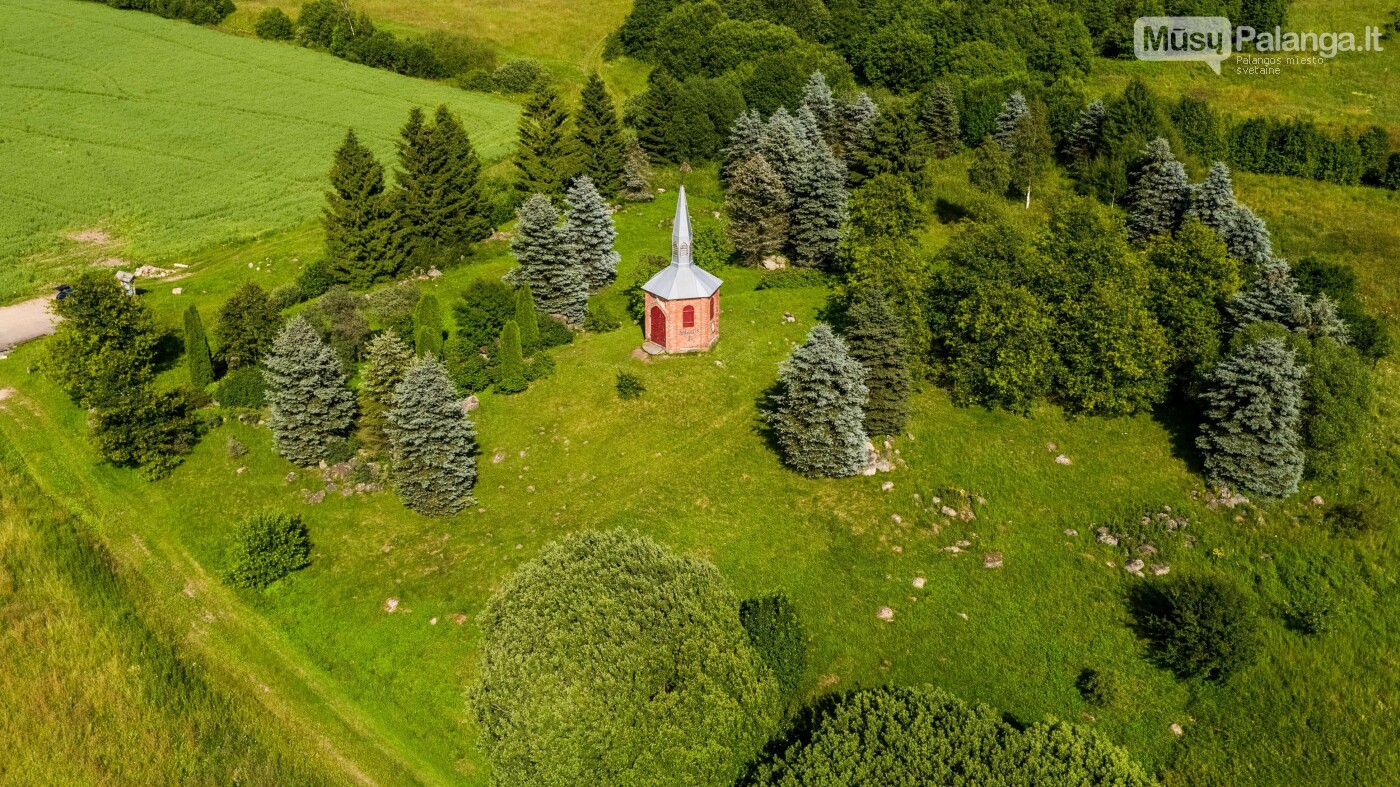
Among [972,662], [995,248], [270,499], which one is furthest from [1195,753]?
[270,499]

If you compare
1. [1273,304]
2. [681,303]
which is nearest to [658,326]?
[681,303]

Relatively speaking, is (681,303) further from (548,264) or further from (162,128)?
(162,128)

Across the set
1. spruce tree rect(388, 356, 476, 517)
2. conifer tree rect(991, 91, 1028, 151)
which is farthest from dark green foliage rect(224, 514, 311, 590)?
conifer tree rect(991, 91, 1028, 151)

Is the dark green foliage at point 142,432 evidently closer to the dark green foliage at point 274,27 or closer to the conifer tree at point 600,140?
the conifer tree at point 600,140

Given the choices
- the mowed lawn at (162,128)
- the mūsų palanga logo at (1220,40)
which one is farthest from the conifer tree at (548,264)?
the mūsų palanga logo at (1220,40)

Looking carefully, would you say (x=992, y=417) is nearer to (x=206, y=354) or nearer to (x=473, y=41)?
(x=206, y=354)
